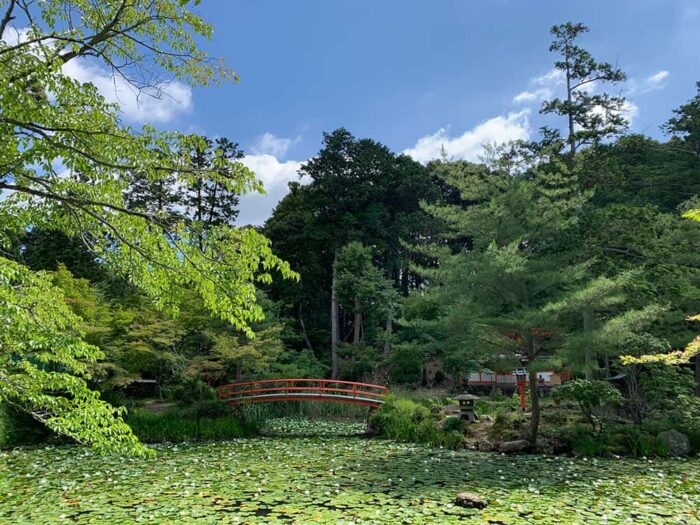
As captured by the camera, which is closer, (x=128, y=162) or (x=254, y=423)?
(x=128, y=162)

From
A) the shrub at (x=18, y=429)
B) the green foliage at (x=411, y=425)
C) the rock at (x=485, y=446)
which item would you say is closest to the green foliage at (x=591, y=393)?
the rock at (x=485, y=446)

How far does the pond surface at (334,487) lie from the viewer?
530 cm

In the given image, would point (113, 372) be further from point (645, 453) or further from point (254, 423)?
point (645, 453)

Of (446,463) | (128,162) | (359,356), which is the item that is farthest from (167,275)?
(359,356)

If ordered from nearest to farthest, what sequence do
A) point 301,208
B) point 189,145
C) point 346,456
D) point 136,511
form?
point 189,145 → point 136,511 → point 346,456 → point 301,208

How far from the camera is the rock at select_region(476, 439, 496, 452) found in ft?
32.8

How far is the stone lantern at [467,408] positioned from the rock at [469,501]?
235 inches

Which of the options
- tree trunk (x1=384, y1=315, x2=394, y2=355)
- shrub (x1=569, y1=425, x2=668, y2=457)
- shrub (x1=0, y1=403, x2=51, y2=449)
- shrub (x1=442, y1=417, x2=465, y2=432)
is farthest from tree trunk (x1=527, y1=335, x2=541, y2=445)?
shrub (x1=0, y1=403, x2=51, y2=449)

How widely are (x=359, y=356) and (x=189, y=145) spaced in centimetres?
A: 1728

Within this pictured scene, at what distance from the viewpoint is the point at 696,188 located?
16.9 m

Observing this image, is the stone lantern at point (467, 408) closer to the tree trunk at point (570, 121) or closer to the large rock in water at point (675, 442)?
the large rock in water at point (675, 442)

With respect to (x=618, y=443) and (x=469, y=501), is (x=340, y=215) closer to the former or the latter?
(x=618, y=443)

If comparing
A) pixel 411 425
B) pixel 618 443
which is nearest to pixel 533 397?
pixel 618 443

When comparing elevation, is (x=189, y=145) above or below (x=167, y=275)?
above
